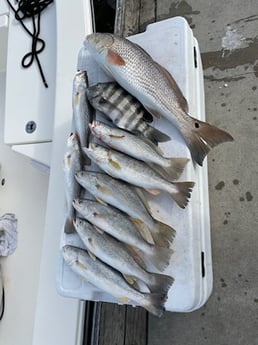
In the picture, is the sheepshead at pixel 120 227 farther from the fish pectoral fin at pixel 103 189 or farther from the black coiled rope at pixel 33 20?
the black coiled rope at pixel 33 20

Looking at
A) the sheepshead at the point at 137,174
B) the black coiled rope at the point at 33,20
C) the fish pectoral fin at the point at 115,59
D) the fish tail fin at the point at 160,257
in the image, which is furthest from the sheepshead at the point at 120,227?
the black coiled rope at the point at 33,20

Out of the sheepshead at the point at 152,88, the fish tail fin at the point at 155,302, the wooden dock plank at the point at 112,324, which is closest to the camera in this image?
the fish tail fin at the point at 155,302

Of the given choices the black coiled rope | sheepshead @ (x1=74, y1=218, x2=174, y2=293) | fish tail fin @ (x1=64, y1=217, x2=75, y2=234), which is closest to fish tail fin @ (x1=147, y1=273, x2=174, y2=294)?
sheepshead @ (x1=74, y1=218, x2=174, y2=293)

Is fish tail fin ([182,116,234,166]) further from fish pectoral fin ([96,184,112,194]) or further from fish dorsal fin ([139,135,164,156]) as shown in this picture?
fish pectoral fin ([96,184,112,194])

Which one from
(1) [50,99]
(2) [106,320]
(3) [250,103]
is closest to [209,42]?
(3) [250,103]

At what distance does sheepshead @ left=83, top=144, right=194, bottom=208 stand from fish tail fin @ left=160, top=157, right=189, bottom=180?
0.14 feet

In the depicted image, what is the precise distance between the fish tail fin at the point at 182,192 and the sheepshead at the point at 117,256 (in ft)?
0.65

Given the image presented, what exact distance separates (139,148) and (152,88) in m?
0.19

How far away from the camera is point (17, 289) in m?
1.92

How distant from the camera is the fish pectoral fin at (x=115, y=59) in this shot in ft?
3.79

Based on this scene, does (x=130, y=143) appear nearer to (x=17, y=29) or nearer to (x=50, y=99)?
(x=50, y=99)

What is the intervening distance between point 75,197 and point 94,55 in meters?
0.44

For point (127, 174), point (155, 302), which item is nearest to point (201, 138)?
point (127, 174)

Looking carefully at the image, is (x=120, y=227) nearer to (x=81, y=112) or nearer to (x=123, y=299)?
(x=123, y=299)
